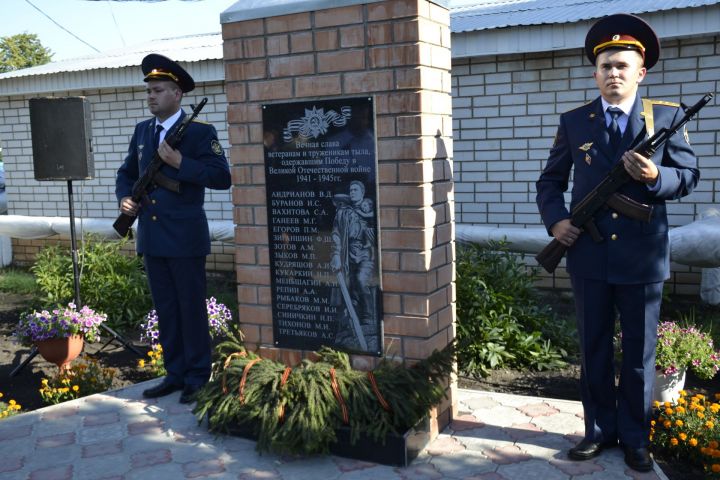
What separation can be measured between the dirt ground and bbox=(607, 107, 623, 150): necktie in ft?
4.78

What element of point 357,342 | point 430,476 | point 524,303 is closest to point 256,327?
point 357,342

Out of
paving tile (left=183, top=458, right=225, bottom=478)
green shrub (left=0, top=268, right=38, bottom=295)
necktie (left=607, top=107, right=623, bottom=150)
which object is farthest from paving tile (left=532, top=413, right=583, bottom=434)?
green shrub (left=0, top=268, right=38, bottom=295)

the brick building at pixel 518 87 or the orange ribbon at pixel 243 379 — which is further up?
the brick building at pixel 518 87

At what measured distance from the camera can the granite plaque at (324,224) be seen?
10.7 ft

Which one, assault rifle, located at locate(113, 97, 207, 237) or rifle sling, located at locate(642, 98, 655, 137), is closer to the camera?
rifle sling, located at locate(642, 98, 655, 137)

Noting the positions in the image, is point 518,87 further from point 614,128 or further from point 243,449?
point 243,449


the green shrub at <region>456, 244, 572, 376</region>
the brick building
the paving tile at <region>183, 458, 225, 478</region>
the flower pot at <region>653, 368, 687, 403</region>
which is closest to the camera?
the paving tile at <region>183, 458, 225, 478</region>

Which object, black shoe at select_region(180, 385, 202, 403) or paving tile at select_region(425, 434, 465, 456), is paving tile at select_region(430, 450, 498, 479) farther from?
black shoe at select_region(180, 385, 202, 403)

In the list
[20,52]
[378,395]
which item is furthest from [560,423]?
[20,52]

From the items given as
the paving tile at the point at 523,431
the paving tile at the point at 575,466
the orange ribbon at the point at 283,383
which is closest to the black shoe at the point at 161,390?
the orange ribbon at the point at 283,383

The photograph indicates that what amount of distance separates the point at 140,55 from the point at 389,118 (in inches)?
270

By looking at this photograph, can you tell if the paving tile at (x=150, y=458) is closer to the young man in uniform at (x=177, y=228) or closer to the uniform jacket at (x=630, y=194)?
the young man in uniform at (x=177, y=228)

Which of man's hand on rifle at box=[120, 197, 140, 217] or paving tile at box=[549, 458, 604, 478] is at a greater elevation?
man's hand on rifle at box=[120, 197, 140, 217]

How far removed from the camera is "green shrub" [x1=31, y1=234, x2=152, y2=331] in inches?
254
